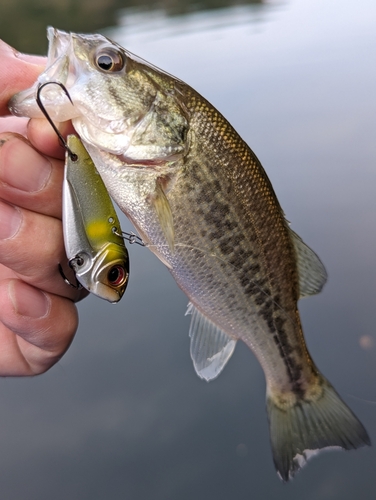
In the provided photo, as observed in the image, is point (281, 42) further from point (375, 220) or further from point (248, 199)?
point (248, 199)

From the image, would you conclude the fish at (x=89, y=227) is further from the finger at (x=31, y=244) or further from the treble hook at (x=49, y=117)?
the finger at (x=31, y=244)

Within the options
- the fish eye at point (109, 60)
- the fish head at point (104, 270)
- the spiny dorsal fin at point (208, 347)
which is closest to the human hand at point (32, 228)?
the fish eye at point (109, 60)

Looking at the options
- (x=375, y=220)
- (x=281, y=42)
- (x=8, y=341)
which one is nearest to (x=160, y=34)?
(x=281, y=42)

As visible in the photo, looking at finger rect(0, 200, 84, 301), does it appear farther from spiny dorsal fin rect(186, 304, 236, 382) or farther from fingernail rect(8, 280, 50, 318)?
spiny dorsal fin rect(186, 304, 236, 382)

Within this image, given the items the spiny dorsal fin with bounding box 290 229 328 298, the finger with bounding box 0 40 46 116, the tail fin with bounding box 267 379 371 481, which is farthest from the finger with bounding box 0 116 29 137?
the tail fin with bounding box 267 379 371 481

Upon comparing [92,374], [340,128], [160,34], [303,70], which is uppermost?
[160,34]

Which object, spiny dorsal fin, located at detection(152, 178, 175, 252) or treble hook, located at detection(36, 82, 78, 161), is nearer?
treble hook, located at detection(36, 82, 78, 161)

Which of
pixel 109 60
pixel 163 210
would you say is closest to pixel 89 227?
pixel 163 210
